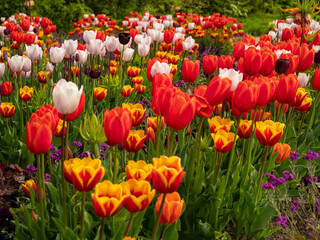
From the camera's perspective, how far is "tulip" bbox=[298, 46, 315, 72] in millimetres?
2691

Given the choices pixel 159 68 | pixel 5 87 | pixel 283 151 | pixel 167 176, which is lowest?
pixel 283 151

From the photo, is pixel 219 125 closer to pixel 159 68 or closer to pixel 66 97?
pixel 159 68

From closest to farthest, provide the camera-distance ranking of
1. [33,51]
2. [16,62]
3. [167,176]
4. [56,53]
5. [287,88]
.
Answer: [167,176]
[287,88]
[16,62]
[56,53]
[33,51]

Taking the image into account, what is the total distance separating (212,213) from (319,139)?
1.82 m

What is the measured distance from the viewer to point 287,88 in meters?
1.95

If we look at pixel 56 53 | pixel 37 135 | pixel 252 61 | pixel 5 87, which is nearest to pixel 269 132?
pixel 252 61

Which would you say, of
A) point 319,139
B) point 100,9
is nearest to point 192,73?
point 319,139

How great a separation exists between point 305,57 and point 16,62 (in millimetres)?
2367

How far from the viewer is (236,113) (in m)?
1.97

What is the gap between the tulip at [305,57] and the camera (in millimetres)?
2691

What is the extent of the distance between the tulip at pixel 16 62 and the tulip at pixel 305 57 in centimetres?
230

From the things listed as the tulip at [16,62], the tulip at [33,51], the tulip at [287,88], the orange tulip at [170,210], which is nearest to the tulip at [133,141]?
the orange tulip at [170,210]

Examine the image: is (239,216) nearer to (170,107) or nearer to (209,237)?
(209,237)

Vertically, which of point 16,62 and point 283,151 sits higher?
point 16,62
